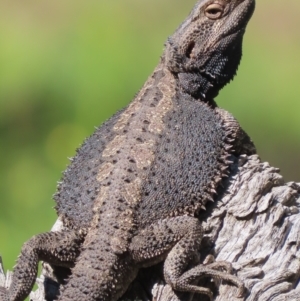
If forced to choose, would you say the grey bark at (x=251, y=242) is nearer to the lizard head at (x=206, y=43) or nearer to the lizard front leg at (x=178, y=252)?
the lizard front leg at (x=178, y=252)

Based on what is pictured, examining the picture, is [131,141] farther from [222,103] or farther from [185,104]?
[222,103]

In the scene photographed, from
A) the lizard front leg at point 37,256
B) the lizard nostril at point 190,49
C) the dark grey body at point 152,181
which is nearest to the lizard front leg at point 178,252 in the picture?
the dark grey body at point 152,181

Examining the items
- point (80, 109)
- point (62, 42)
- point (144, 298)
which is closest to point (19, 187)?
point (80, 109)

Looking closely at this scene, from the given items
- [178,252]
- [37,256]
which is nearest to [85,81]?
[37,256]

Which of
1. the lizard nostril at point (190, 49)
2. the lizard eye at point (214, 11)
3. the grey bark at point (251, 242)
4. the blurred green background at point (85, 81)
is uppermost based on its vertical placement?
the blurred green background at point (85, 81)

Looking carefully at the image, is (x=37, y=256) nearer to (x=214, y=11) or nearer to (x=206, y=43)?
(x=206, y=43)

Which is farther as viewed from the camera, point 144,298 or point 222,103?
point 222,103

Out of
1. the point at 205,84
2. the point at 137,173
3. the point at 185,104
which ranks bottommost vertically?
the point at 137,173
